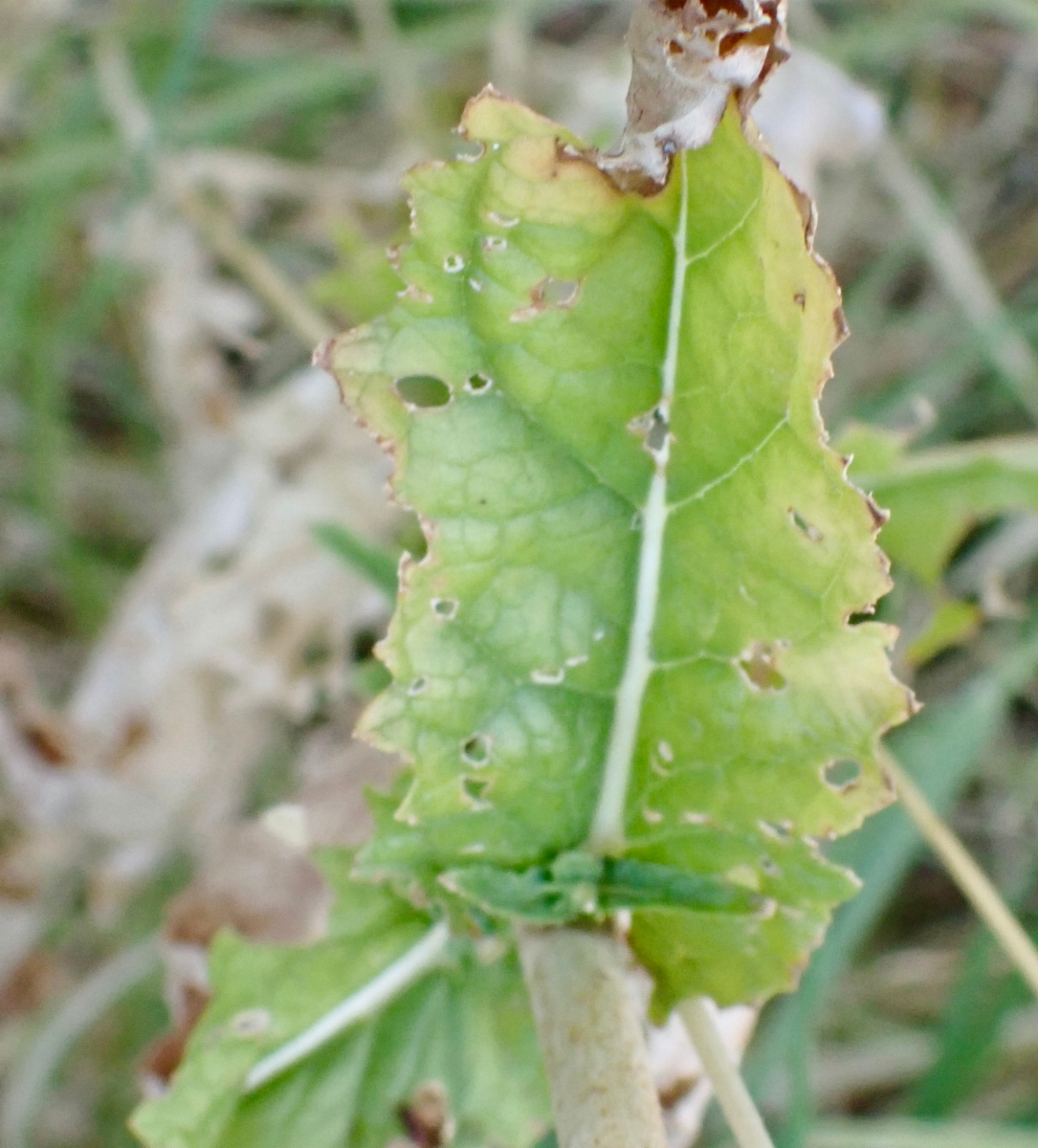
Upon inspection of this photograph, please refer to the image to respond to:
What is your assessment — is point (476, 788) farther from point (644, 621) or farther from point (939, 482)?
point (939, 482)

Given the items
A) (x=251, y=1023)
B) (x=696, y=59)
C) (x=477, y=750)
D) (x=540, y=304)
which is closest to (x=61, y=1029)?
(x=251, y=1023)

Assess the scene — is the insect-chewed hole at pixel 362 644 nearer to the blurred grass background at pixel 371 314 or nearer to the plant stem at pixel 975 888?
the blurred grass background at pixel 371 314

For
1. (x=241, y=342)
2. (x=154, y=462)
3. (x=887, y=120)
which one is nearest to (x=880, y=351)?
(x=887, y=120)

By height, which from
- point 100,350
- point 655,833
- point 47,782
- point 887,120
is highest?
point 100,350

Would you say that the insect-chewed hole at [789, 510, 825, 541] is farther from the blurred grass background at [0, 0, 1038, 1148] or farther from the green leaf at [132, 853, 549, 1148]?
the blurred grass background at [0, 0, 1038, 1148]

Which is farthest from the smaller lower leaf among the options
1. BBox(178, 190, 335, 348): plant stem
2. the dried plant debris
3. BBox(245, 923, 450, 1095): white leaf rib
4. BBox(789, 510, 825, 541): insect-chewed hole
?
BBox(178, 190, 335, 348): plant stem

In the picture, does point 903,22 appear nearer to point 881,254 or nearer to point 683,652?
point 881,254

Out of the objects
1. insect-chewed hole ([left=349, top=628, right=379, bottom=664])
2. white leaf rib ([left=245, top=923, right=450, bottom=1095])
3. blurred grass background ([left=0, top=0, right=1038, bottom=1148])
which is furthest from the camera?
blurred grass background ([left=0, top=0, right=1038, bottom=1148])
